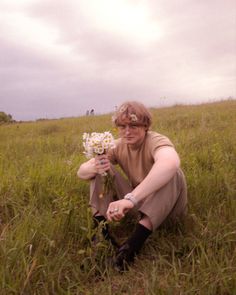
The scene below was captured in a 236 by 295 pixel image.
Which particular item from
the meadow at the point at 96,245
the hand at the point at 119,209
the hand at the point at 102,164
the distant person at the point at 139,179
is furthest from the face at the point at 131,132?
the meadow at the point at 96,245

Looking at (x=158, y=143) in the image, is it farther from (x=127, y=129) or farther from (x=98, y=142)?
(x=98, y=142)

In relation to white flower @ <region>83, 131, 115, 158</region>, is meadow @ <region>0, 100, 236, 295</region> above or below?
below

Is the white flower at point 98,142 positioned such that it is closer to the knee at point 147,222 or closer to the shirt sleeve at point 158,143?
the shirt sleeve at point 158,143

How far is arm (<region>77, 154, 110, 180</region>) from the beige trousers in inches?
2.4

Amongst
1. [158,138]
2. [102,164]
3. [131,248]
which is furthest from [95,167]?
[131,248]

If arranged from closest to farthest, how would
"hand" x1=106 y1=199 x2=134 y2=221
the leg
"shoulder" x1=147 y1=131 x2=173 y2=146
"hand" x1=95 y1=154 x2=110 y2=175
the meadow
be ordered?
1. the meadow
2. "hand" x1=106 y1=199 x2=134 y2=221
3. the leg
4. "hand" x1=95 y1=154 x2=110 y2=175
5. "shoulder" x1=147 y1=131 x2=173 y2=146

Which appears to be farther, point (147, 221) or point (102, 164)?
point (102, 164)

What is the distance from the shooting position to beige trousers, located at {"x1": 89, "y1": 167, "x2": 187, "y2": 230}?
8.32 feet

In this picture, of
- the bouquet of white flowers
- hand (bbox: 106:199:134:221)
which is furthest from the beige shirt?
hand (bbox: 106:199:134:221)

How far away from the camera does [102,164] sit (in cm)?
267

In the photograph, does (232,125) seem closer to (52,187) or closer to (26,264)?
(52,187)

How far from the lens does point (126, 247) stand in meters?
2.55

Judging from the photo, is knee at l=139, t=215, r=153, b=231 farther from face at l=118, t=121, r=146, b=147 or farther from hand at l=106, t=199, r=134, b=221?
face at l=118, t=121, r=146, b=147

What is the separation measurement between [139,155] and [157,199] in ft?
1.53
